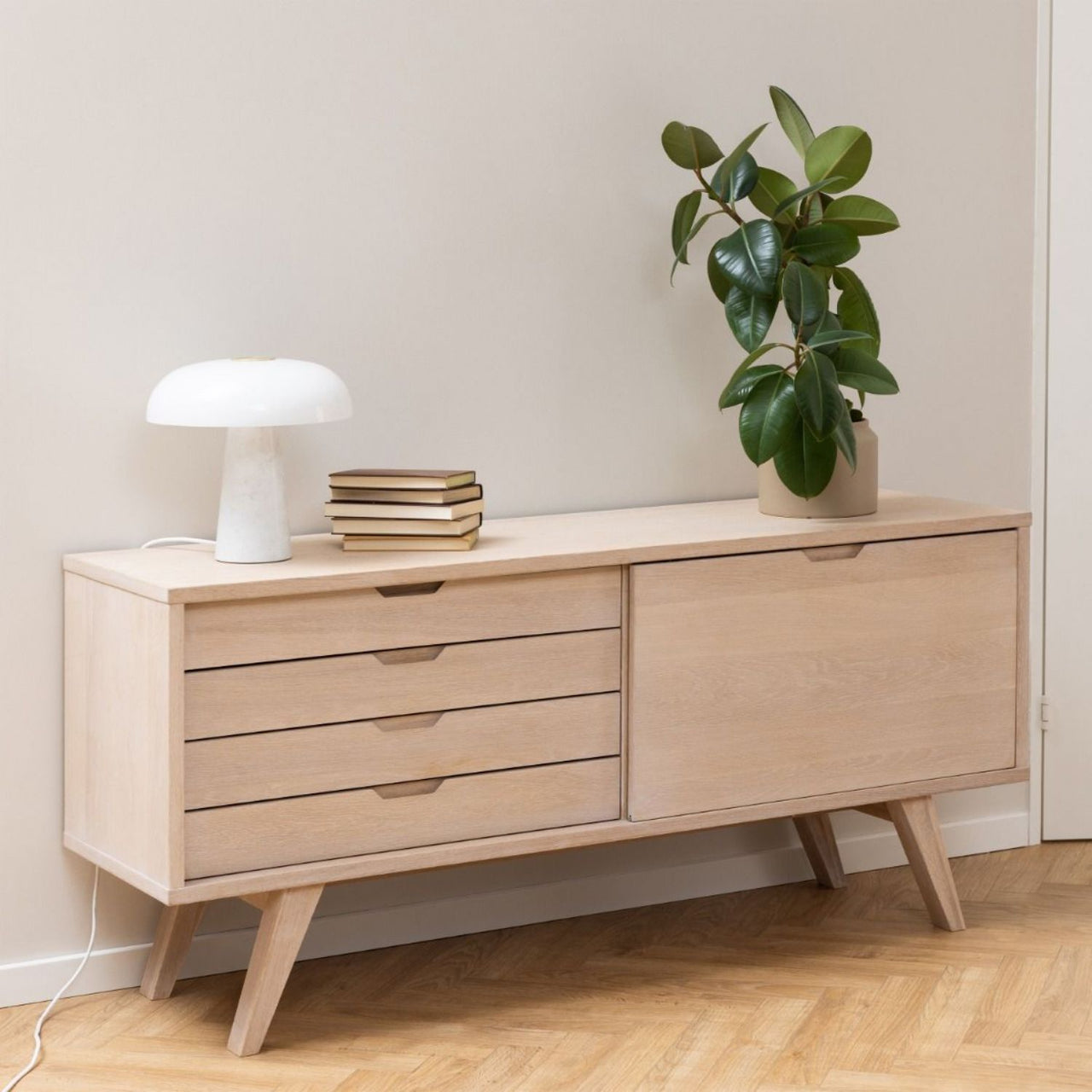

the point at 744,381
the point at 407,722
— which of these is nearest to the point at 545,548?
the point at 407,722

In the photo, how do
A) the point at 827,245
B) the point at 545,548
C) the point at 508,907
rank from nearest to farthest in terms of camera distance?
the point at 545,548, the point at 827,245, the point at 508,907

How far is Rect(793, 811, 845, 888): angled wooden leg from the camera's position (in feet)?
10.4

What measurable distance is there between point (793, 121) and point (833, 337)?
0.47 meters

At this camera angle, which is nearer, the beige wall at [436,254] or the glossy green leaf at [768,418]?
the beige wall at [436,254]

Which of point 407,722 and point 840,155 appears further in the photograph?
point 840,155

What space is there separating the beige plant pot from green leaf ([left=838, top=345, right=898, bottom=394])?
0.11m

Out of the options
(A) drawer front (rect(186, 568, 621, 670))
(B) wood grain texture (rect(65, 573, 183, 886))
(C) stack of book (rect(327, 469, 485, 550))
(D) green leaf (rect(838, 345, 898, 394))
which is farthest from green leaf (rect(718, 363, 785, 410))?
(B) wood grain texture (rect(65, 573, 183, 886))

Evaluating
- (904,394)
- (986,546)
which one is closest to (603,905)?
(986,546)

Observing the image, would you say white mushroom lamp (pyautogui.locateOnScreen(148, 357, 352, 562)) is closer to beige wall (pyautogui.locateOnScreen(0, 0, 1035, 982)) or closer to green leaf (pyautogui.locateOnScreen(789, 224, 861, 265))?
beige wall (pyautogui.locateOnScreen(0, 0, 1035, 982))

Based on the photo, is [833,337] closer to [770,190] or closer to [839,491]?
[839,491]

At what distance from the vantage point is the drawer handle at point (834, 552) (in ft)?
8.87

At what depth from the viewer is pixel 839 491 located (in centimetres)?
280

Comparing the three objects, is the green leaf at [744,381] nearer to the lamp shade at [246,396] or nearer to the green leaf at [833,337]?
the green leaf at [833,337]

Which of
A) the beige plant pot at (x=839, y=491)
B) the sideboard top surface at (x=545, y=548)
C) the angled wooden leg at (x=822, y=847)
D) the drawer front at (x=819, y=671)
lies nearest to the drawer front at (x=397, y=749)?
the drawer front at (x=819, y=671)
